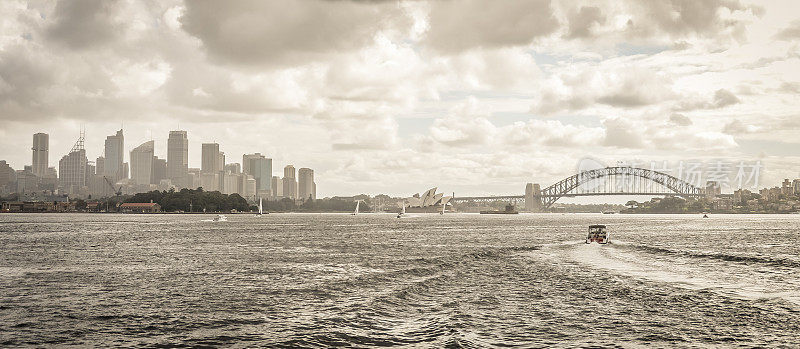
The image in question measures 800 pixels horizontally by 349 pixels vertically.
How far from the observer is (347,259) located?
5350 centimetres

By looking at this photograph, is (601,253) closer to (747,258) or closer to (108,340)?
(747,258)

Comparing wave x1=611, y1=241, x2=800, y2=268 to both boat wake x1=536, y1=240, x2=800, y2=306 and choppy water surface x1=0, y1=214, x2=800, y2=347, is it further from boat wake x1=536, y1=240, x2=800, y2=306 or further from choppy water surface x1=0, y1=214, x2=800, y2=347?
choppy water surface x1=0, y1=214, x2=800, y2=347

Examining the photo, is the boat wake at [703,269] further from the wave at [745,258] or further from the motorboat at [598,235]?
the motorboat at [598,235]

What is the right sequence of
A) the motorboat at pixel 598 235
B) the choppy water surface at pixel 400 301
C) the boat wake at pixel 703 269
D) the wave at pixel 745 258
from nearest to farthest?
the choppy water surface at pixel 400 301
the boat wake at pixel 703 269
the wave at pixel 745 258
the motorboat at pixel 598 235

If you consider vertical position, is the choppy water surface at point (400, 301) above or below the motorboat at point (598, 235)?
below

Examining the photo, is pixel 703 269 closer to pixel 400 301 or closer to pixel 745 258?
pixel 745 258

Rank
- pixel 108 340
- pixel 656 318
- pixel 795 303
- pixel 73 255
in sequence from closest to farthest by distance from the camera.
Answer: pixel 108 340 → pixel 656 318 → pixel 795 303 → pixel 73 255

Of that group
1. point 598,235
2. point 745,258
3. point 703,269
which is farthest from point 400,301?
point 598,235

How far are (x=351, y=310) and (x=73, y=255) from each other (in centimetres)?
4270

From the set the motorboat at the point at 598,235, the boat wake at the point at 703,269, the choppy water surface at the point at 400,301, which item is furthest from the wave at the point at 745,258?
the motorboat at the point at 598,235

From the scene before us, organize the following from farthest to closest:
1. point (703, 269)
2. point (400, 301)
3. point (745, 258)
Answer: point (745, 258), point (703, 269), point (400, 301)

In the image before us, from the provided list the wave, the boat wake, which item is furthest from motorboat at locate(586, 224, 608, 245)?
the wave

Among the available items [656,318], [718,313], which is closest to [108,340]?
[656,318]

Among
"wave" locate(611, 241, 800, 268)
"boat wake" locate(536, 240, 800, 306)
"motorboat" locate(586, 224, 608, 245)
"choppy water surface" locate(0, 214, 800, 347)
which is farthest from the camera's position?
"motorboat" locate(586, 224, 608, 245)
